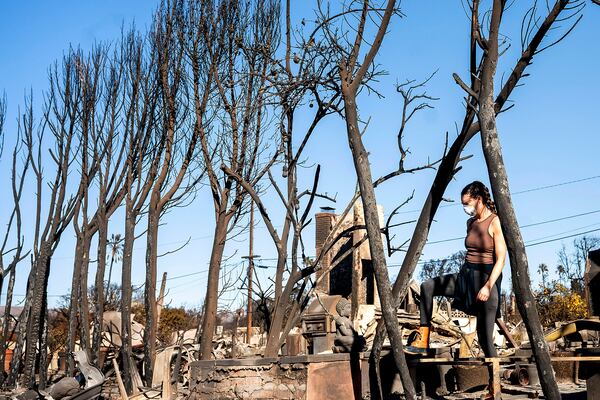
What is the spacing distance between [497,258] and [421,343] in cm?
123

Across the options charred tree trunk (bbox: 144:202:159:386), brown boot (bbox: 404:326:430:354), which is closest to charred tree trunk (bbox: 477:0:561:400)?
brown boot (bbox: 404:326:430:354)

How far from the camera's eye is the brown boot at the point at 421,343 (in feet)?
21.6

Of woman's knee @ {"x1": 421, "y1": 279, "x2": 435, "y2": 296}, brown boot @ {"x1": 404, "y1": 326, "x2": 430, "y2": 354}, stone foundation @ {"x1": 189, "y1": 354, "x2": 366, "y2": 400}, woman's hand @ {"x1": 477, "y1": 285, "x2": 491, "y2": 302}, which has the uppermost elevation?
woman's knee @ {"x1": 421, "y1": 279, "x2": 435, "y2": 296}

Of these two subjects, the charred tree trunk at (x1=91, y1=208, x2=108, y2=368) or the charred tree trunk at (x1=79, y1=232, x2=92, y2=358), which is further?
the charred tree trunk at (x1=79, y1=232, x2=92, y2=358)

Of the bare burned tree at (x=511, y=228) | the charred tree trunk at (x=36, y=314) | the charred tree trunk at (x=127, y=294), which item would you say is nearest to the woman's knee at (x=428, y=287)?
the bare burned tree at (x=511, y=228)

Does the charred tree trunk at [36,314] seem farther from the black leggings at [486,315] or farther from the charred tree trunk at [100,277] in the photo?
the black leggings at [486,315]

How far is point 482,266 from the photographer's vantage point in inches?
237

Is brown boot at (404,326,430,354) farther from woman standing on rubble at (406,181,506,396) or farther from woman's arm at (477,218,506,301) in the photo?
woman's arm at (477,218,506,301)

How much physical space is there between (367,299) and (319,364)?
78.4 feet

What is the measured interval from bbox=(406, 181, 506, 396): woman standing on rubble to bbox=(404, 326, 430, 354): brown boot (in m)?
0.42

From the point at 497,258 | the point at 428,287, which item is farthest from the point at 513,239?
the point at 428,287

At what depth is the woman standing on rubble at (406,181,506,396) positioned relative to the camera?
591 cm

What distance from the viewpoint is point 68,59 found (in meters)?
17.7

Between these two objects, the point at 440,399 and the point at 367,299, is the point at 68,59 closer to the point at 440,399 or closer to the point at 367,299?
the point at 440,399
